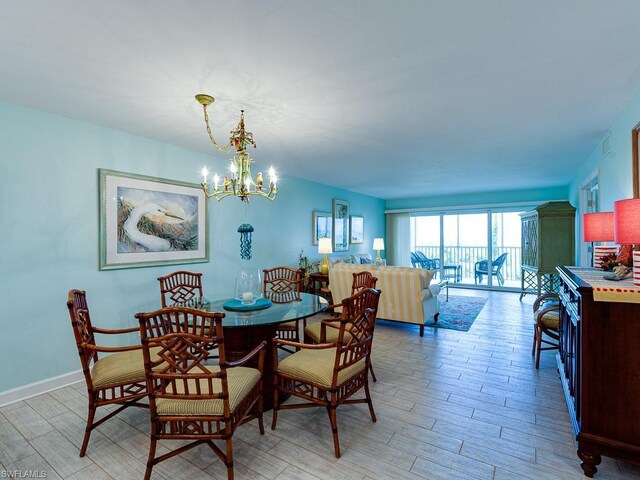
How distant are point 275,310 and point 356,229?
5.37 metres

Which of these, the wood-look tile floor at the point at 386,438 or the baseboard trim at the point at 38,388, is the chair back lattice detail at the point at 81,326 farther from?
the baseboard trim at the point at 38,388

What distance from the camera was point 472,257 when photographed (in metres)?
8.46

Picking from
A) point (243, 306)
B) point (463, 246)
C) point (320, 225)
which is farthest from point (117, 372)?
point (463, 246)

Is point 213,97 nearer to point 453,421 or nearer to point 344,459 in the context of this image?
point 344,459

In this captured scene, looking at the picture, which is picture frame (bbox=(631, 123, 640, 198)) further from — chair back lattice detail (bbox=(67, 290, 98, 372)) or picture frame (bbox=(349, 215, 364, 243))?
picture frame (bbox=(349, 215, 364, 243))

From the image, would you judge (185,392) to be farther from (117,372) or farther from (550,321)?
(550,321)

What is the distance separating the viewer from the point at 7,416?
2.38 metres

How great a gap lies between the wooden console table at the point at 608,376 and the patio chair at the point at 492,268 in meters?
6.55

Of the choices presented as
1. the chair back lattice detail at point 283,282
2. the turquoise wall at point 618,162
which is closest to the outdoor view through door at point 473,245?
the turquoise wall at point 618,162

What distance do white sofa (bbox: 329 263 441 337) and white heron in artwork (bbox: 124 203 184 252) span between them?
244cm

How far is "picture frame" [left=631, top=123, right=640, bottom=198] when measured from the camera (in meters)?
2.42

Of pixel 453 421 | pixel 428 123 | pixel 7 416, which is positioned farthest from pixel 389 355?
pixel 7 416

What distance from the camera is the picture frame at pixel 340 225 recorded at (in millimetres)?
6766

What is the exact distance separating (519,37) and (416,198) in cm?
711
